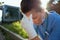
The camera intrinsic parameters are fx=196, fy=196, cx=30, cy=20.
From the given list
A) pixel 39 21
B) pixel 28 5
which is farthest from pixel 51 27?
pixel 28 5

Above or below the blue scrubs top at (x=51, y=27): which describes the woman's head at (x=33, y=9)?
above

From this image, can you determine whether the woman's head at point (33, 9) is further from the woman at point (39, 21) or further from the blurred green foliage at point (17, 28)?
the blurred green foliage at point (17, 28)

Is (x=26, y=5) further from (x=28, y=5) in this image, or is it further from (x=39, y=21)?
(x=39, y=21)

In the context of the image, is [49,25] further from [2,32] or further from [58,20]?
[2,32]

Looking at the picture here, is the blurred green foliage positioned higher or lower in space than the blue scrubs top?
lower

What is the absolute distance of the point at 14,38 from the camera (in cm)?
391

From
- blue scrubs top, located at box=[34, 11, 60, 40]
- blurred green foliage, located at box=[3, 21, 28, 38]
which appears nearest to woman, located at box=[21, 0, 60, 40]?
blue scrubs top, located at box=[34, 11, 60, 40]

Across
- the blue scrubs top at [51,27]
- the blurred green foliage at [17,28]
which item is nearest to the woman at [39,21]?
the blue scrubs top at [51,27]

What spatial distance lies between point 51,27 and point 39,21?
0.11 meters

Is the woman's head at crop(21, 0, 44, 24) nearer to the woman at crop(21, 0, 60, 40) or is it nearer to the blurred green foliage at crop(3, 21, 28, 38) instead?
the woman at crop(21, 0, 60, 40)

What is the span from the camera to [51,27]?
158 cm

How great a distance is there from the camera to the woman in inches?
60.6

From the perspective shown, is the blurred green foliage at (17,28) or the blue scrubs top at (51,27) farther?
the blurred green foliage at (17,28)

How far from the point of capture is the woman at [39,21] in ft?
5.05
